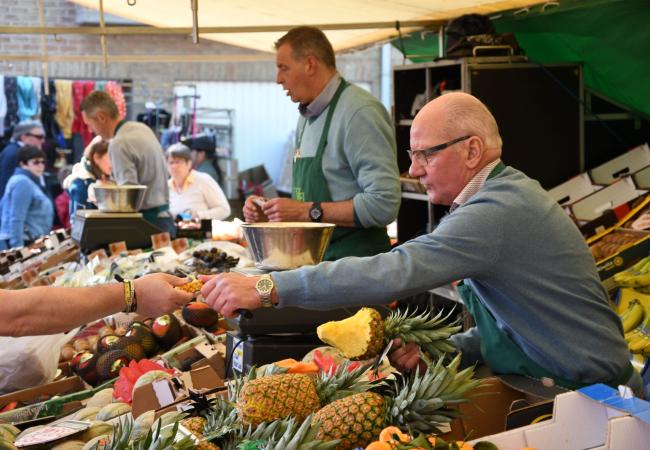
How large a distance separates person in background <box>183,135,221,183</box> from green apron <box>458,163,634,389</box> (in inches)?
429

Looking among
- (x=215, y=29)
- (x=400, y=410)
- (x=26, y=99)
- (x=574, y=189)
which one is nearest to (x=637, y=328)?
(x=574, y=189)

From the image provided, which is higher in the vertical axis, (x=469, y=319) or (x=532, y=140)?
(x=532, y=140)

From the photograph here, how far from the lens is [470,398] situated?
2.08m

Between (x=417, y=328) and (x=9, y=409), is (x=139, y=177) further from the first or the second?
(x=417, y=328)

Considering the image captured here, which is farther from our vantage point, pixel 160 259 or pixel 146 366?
pixel 160 259

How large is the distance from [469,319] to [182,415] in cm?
390

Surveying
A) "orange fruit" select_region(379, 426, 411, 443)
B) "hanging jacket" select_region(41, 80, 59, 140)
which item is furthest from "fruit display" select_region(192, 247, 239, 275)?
"hanging jacket" select_region(41, 80, 59, 140)

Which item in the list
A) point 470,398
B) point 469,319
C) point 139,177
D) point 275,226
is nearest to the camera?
point 470,398

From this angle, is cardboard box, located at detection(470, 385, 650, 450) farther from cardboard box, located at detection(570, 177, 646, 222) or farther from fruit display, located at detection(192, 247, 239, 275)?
cardboard box, located at detection(570, 177, 646, 222)

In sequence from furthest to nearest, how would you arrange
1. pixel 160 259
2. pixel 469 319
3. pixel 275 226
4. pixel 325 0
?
1. pixel 325 0
2. pixel 469 319
3. pixel 160 259
4. pixel 275 226

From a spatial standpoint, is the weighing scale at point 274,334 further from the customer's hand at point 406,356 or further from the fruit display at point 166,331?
the fruit display at point 166,331

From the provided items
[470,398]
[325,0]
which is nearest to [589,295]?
[470,398]

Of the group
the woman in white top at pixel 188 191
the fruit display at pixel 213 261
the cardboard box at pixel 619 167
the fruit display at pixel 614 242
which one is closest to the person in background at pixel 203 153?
the woman in white top at pixel 188 191

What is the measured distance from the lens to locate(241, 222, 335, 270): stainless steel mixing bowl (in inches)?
122
